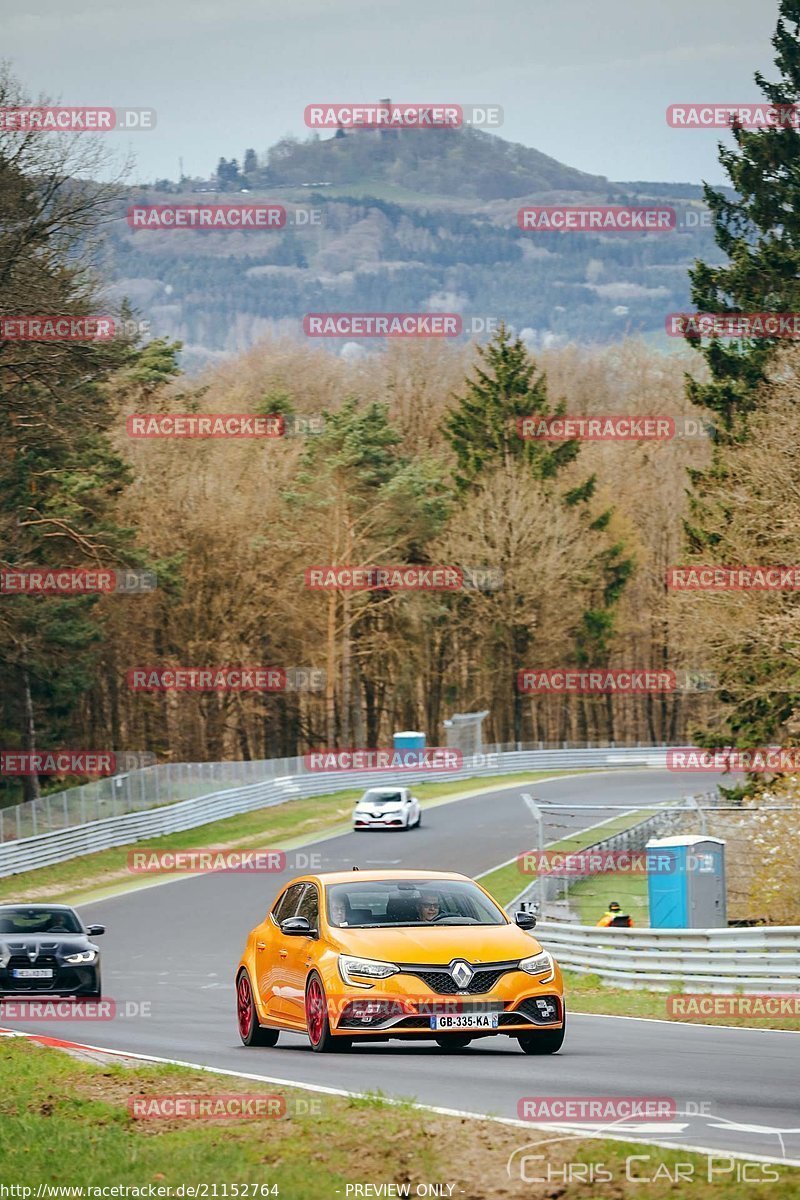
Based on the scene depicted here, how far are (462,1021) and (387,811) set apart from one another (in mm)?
40547

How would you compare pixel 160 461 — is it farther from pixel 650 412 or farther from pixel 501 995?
pixel 501 995

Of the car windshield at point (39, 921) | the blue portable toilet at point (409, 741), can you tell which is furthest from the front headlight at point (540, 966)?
the blue portable toilet at point (409, 741)

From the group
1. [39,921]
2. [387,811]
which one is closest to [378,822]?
[387,811]

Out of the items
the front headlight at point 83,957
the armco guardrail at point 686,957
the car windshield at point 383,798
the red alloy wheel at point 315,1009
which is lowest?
the car windshield at point 383,798

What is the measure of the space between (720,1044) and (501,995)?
323 centimetres

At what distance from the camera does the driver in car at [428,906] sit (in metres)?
14.0

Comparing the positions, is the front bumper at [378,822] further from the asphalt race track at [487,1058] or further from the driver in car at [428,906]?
the driver in car at [428,906]

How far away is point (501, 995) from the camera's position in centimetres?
1298

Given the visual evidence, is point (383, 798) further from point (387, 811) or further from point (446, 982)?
point (446, 982)

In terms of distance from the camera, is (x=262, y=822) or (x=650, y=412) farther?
(x=650, y=412)

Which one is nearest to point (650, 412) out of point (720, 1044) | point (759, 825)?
point (759, 825)

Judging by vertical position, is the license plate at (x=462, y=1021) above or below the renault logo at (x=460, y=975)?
below

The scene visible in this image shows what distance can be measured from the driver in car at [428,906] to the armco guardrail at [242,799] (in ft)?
107

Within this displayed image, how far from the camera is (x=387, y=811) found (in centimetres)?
5338
